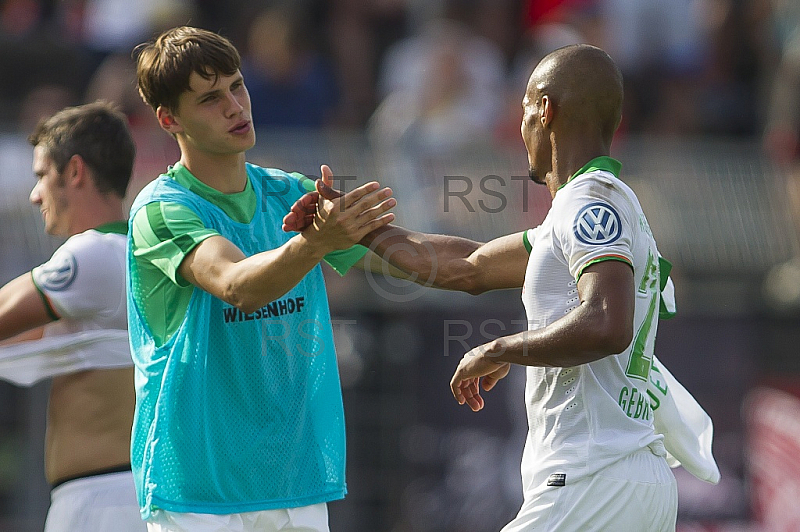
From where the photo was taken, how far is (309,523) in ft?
15.0

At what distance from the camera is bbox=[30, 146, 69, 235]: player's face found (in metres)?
5.33

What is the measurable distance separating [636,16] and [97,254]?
8130 mm

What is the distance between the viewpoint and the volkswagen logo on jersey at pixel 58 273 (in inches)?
196

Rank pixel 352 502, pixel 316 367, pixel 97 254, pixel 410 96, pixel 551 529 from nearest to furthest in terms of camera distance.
A: pixel 551 529 → pixel 316 367 → pixel 97 254 → pixel 352 502 → pixel 410 96

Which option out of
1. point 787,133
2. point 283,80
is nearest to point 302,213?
point 283,80

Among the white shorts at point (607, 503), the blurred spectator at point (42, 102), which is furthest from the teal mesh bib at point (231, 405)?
the blurred spectator at point (42, 102)

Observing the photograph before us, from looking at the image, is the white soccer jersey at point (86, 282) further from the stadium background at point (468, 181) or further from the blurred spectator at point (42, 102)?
the blurred spectator at point (42, 102)

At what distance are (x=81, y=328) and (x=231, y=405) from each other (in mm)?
1051

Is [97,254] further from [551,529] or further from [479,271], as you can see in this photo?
[551,529]

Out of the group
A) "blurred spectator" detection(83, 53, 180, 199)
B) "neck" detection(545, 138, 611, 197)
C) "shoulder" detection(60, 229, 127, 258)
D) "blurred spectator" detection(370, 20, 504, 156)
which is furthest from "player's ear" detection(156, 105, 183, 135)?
"blurred spectator" detection(370, 20, 504, 156)

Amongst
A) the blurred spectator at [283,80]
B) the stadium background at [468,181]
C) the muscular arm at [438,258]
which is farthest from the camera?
the blurred spectator at [283,80]

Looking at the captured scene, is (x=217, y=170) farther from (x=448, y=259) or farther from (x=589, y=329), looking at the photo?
(x=589, y=329)

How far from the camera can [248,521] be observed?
4457 millimetres

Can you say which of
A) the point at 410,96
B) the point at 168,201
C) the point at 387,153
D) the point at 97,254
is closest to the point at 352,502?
the point at 387,153
